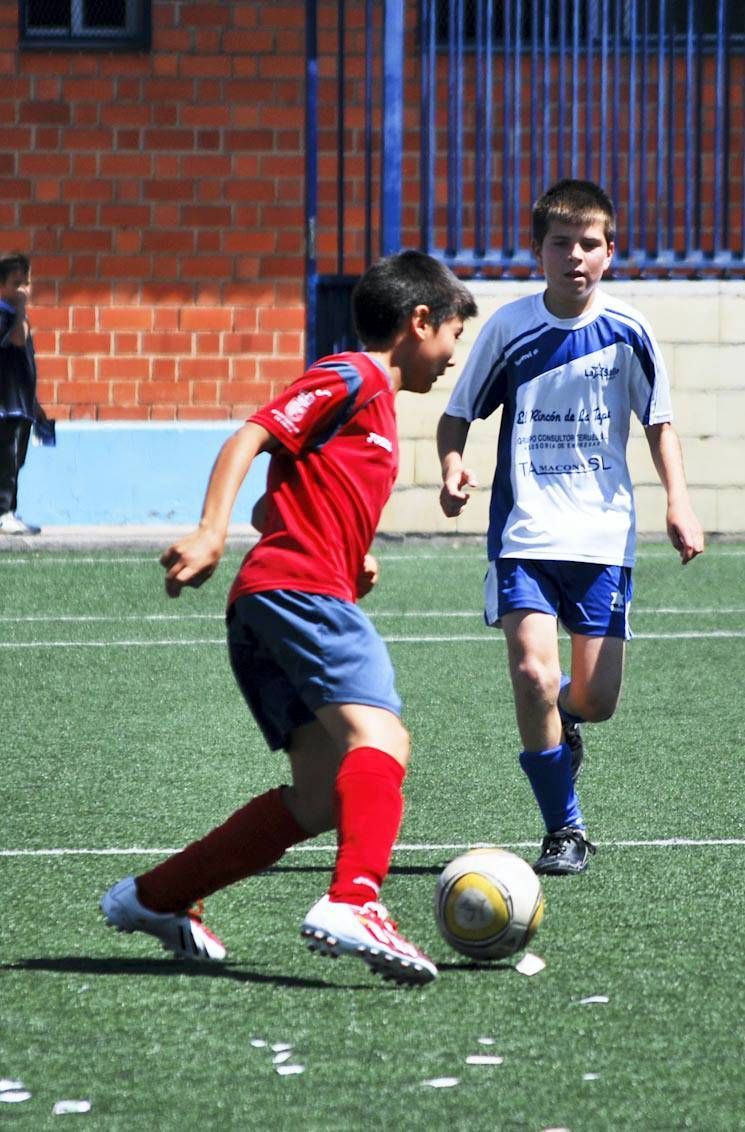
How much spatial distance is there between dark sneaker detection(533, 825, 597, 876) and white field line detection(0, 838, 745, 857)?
0.22m

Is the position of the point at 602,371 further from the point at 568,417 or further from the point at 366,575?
the point at 366,575

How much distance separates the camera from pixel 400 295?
4.29m

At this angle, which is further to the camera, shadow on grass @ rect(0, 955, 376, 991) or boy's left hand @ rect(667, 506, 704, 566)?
boy's left hand @ rect(667, 506, 704, 566)

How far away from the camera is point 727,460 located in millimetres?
13703

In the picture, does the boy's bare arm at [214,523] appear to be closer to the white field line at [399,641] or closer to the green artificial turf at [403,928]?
the green artificial turf at [403,928]

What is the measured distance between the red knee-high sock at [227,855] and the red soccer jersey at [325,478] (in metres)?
0.46

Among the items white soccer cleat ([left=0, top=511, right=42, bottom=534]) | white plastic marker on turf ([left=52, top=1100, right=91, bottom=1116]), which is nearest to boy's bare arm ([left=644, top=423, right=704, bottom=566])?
white plastic marker on turf ([left=52, top=1100, right=91, bottom=1116])

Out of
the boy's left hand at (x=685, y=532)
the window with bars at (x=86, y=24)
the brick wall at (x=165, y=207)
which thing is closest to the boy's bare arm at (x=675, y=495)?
the boy's left hand at (x=685, y=532)

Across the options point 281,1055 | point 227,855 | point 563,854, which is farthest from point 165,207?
point 281,1055

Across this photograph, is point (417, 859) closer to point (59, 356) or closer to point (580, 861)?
point (580, 861)

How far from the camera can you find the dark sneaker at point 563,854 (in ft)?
16.6

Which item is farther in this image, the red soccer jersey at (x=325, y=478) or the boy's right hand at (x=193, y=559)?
the red soccer jersey at (x=325, y=478)

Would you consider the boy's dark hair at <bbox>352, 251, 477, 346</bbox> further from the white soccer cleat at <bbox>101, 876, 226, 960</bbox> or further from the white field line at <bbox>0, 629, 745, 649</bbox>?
the white field line at <bbox>0, 629, 745, 649</bbox>

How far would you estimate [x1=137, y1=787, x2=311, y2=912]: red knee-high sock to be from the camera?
4.15m
